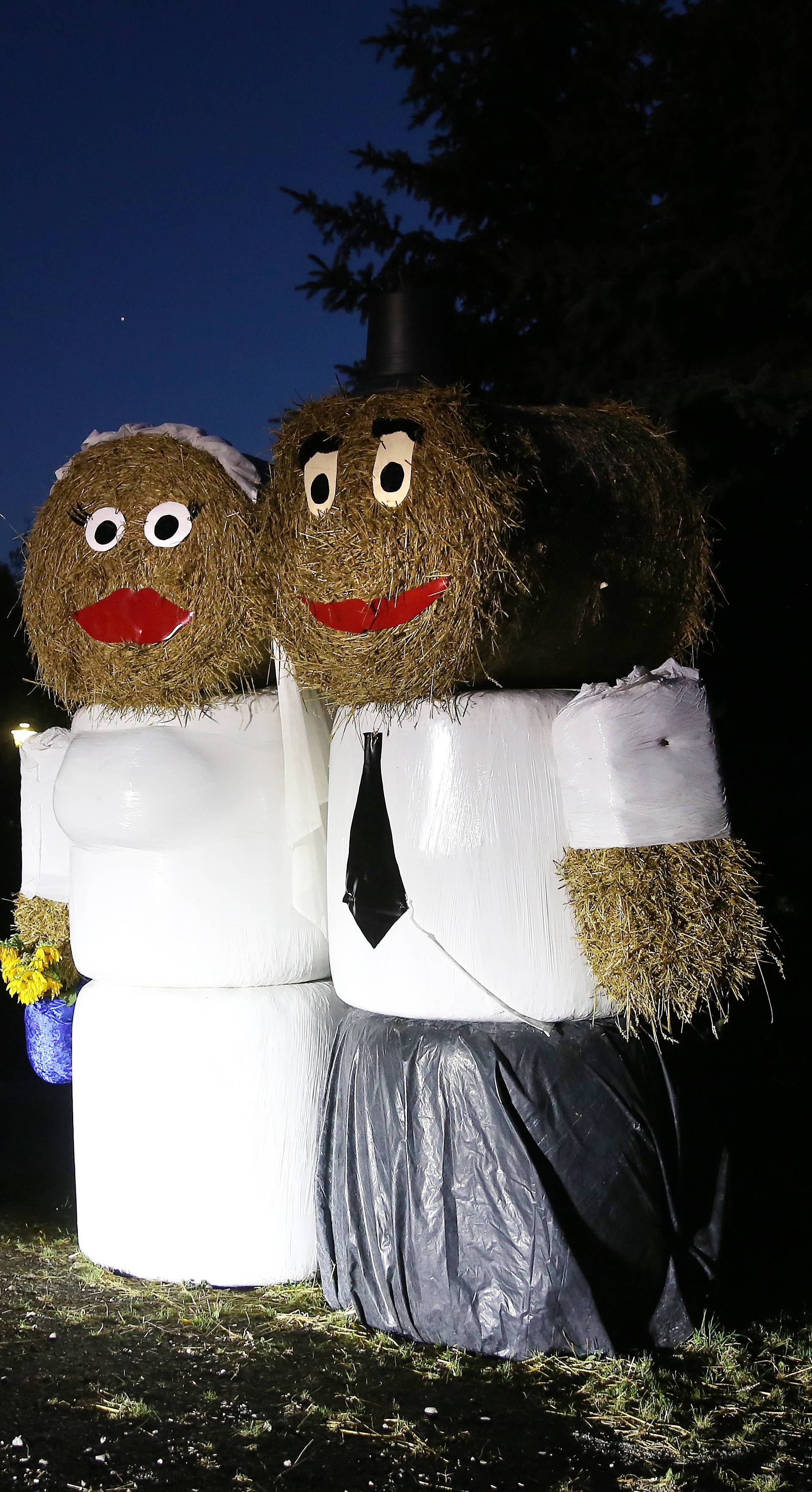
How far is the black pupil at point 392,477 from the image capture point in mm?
3348

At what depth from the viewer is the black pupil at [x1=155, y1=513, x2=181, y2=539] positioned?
3859 millimetres

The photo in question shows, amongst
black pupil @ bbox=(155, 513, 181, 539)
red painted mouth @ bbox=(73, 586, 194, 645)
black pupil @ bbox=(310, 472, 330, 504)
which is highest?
black pupil @ bbox=(155, 513, 181, 539)

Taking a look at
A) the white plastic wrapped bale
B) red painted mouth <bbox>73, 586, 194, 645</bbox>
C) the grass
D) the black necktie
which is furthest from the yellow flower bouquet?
the white plastic wrapped bale

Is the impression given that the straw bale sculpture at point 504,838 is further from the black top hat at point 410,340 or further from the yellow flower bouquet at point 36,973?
the yellow flower bouquet at point 36,973

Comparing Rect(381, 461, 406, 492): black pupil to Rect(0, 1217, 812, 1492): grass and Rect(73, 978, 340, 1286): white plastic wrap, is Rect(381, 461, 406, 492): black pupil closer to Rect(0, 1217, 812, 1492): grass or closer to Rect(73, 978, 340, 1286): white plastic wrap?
Rect(73, 978, 340, 1286): white plastic wrap

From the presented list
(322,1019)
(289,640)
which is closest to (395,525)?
(289,640)

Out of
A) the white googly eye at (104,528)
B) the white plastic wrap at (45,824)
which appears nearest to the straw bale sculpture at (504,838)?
the white googly eye at (104,528)

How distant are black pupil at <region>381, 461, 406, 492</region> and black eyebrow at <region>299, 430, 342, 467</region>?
17cm

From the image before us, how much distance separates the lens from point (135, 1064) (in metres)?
4.07

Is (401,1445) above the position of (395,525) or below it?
below

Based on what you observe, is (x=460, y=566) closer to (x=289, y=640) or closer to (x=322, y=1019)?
(x=289, y=640)

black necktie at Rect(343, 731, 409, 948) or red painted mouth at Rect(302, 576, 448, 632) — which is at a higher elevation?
red painted mouth at Rect(302, 576, 448, 632)

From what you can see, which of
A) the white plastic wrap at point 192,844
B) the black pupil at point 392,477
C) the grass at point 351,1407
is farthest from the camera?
the white plastic wrap at point 192,844

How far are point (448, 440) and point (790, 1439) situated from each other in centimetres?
246
